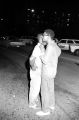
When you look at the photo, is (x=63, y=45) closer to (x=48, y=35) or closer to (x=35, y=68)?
(x=35, y=68)

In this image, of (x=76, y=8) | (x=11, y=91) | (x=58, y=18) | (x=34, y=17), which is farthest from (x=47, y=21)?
(x=11, y=91)

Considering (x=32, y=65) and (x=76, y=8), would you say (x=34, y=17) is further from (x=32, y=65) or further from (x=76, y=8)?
(x=32, y=65)

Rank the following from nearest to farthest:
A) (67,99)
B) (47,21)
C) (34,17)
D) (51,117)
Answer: (51,117) < (67,99) < (47,21) < (34,17)

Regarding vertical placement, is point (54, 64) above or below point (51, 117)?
above

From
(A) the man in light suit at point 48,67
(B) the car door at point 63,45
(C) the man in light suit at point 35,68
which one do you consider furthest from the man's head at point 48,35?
(B) the car door at point 63,45

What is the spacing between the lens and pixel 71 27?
68.6 metres

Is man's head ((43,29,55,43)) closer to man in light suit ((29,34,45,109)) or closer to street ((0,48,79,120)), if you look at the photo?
man in light suit ((29,34,45,109))

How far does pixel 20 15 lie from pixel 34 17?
19305 mm

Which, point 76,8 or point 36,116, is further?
point 76,8

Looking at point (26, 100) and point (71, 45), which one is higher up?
point (26, 100)

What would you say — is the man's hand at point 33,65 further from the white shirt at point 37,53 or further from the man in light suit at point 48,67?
the man in light suit at point 48,67

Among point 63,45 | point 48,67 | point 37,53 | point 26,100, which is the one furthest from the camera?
point 63,45

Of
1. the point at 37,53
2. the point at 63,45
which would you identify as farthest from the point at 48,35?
the point at 63,45

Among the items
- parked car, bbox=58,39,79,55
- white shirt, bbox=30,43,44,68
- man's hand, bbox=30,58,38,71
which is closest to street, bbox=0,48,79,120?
man's hand, bbox=30,58,38,71
